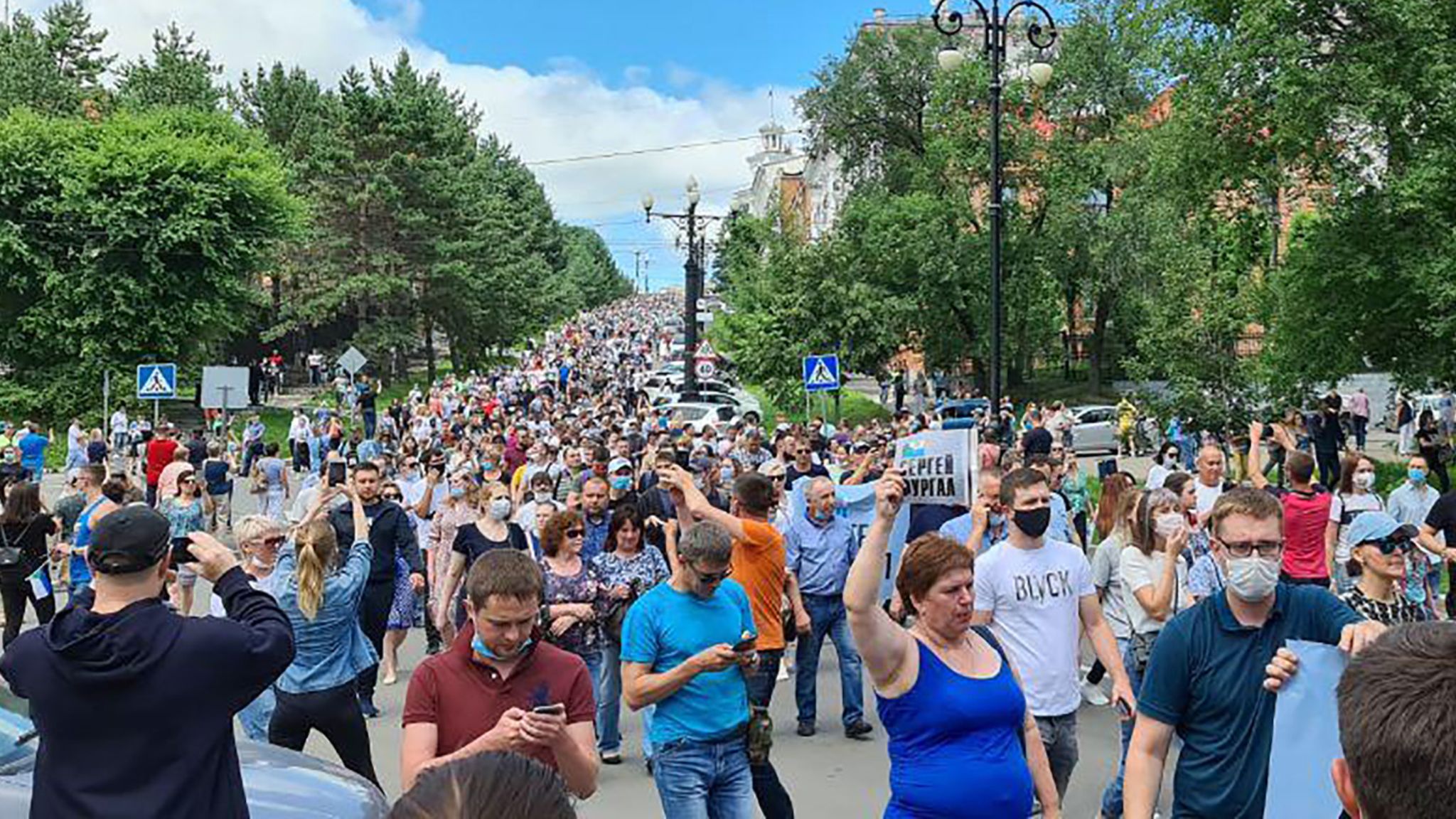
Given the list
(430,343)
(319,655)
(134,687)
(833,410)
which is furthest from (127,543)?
(430,343)

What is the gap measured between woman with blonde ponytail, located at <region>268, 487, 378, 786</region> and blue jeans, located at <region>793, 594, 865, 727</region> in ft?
11.2

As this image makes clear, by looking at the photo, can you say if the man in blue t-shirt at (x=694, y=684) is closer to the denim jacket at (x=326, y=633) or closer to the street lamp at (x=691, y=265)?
the denim jacket at (x=326, y=633)

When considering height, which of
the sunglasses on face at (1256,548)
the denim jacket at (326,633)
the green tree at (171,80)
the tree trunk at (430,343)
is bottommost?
the denim jacket at (326,633)

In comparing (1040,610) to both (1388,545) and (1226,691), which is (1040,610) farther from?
(1226,691)

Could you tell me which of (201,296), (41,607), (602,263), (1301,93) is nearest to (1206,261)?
(1301,93)

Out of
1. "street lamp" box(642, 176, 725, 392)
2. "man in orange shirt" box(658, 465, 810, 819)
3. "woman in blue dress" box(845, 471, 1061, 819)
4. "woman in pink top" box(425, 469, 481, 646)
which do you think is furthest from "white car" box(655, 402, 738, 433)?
"woman in blue dress" box(845, 471, 1061, 819)

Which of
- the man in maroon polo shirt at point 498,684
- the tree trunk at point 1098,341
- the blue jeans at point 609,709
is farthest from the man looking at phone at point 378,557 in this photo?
the tree trunk at point 1098,341

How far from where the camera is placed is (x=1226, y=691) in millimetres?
3889

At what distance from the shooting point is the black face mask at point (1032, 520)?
229 inches

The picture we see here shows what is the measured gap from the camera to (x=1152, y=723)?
395 cm

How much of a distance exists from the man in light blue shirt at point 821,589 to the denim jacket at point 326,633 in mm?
3508

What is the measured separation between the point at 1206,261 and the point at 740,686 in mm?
27867

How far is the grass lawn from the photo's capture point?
4169 centimetres

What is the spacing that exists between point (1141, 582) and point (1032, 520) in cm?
157
